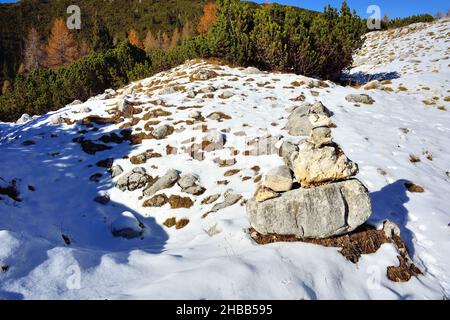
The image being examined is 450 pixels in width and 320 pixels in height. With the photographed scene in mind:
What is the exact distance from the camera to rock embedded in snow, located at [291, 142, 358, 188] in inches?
261

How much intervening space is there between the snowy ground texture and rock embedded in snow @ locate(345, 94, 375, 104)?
48 cm

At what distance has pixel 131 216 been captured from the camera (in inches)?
361

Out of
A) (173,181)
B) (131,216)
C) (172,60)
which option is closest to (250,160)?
(173,181)

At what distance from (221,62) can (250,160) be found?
1758 centimetres

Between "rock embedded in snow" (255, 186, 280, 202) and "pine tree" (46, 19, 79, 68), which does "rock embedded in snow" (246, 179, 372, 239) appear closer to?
"rock embedded in snow" (255, 186, 280, 202)

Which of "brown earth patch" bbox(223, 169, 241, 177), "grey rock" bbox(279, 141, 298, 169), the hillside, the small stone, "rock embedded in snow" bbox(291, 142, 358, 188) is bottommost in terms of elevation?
the small stone

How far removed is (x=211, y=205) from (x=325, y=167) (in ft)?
14.2

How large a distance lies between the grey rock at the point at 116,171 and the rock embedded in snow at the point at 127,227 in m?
3.46

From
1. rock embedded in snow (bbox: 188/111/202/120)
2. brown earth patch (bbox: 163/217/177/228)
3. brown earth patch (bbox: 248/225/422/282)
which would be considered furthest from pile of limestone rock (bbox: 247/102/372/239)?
rock embedded in snow (bbox: 188/111/202/120)

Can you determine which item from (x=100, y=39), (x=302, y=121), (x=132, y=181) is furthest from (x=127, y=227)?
(x=100, y=39)

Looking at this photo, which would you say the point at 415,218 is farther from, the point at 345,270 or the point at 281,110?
the point at 281,110

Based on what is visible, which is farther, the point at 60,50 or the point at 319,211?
the point at 60,50

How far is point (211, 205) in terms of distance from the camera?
9.60 meters

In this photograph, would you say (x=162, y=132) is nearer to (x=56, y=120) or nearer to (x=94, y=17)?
(x=56, y=120)
